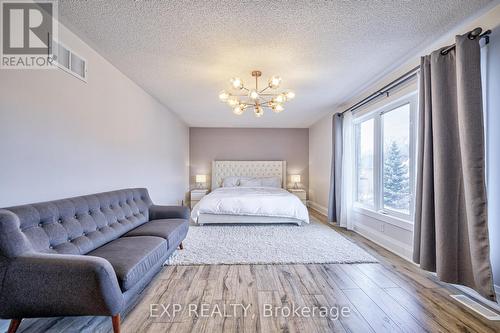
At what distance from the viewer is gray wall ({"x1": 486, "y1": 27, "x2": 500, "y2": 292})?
67.7 inches

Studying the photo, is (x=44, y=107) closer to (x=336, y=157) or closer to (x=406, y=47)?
(x=406, y=47)

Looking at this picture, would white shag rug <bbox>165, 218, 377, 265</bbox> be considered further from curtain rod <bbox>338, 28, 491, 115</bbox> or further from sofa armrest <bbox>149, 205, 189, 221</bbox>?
curtain rod <bbox>338, 28, 491, 115</bbox>

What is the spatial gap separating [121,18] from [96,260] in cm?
193

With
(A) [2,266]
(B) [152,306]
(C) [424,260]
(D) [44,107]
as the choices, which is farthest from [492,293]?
(D) [44,107]

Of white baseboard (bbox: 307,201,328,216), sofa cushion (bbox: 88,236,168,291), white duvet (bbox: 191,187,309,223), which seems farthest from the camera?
white baseboard (bbox: 307,201,328,216)

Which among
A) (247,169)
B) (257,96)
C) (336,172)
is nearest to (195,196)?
(247,169)

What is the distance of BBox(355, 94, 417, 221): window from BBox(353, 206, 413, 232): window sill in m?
0.05

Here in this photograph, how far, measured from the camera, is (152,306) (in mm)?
1726

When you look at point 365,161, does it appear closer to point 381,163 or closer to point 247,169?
point 381,163
